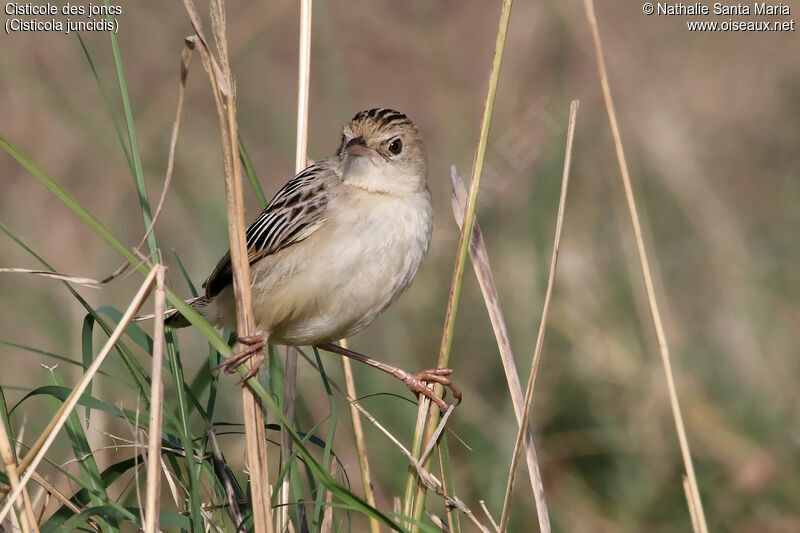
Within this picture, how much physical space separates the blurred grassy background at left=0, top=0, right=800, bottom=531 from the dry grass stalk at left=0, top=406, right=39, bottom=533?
195cm

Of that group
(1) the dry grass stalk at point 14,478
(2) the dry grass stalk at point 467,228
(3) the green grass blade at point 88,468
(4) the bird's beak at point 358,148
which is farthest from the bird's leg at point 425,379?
(1) the dry grass stalk at point 14,478

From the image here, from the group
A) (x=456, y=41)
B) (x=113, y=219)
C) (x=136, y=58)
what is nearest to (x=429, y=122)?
(x=456, y=41)

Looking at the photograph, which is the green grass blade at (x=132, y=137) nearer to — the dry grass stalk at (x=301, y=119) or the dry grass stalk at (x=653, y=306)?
the dry grass stalk at (x=301, y=119)

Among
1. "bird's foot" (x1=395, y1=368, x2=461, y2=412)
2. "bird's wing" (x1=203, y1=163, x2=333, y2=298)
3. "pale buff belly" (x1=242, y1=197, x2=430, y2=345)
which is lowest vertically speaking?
"bird's foot" (x1=395, y1=368, x2=461, y2=412)

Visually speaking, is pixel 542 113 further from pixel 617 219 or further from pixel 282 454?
pixel 282 454

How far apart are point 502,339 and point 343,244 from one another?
783mm

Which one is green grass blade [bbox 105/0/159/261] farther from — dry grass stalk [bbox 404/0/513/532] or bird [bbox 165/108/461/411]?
dry grass stalk [bbox 404/0/513/532]

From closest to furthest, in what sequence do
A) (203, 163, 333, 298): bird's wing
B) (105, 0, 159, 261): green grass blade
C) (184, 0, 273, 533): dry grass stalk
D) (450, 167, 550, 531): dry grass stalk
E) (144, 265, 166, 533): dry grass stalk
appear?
(144, 265, 166, 533): dry grass stalk → (184, 0, 273, 533): dry grass stalk → (105, 0, 159, 261): green grass blade → (450, 167, 550, 531): dry grass stalk → (203, 163, 333, 298): bird's wing

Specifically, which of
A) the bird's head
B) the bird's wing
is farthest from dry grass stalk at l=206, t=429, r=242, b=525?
the bird's head

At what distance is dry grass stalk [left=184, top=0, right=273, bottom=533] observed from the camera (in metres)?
2.51

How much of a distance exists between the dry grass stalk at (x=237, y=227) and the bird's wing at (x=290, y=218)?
2.92ft

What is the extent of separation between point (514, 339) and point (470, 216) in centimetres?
292

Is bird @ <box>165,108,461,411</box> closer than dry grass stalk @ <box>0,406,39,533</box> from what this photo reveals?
No

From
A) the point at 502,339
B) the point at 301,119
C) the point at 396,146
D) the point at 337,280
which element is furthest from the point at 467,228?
the point at 396,146
